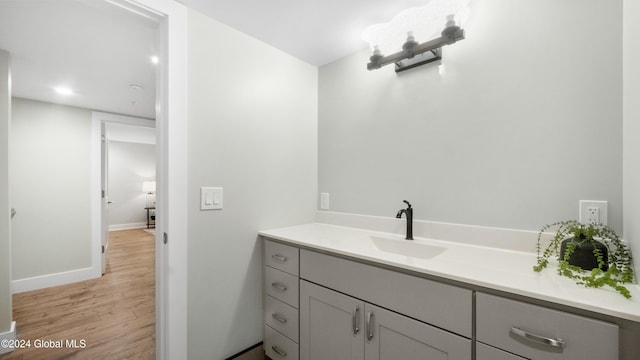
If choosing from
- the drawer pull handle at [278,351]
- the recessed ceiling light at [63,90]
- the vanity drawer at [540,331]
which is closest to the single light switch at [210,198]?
the drawer pull handle at [278,351]

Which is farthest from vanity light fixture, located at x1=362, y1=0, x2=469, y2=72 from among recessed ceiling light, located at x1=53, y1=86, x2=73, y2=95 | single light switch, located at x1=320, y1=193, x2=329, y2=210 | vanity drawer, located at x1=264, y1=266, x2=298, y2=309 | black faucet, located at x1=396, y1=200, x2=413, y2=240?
recessed ceiling light, located at x1=53, y1=86, x2=73, y2=95

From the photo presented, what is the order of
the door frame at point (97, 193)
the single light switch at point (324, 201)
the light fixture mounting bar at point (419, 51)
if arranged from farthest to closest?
the door frame at point (97, 193) < the single light switch at point (324, 201) < the light fixture mounting bar at point (419, 51)

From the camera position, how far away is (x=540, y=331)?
2.43 feet

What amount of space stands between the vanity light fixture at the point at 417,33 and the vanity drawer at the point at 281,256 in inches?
48.1

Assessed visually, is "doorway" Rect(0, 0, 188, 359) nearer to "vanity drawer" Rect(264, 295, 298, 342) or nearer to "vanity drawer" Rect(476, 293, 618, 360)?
"vanity drawer" Rect(264, 295, 298, 342)

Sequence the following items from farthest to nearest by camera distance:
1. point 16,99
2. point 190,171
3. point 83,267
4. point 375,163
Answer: point 83,267 < point 16,99 < point 375,163 < point 190,171

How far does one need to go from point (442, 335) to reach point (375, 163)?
3.47 feet

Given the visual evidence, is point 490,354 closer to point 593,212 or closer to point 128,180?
point 593,212

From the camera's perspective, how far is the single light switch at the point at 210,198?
143 cm

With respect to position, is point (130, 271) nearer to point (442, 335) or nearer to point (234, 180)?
point (234, 180)

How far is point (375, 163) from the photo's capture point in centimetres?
173

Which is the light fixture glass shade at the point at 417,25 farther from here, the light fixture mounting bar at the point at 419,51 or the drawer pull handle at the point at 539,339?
the drawer pull handle at the point at 539,339

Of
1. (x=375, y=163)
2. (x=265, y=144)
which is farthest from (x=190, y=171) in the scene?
(x=375, y=163)

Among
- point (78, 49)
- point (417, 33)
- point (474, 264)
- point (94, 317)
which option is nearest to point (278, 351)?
point (474, 264)
